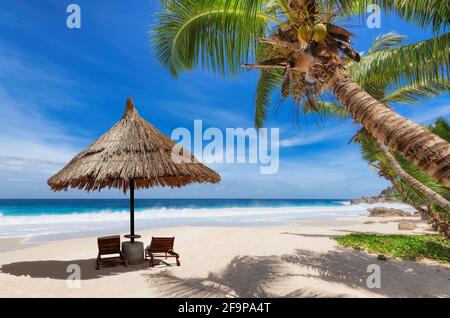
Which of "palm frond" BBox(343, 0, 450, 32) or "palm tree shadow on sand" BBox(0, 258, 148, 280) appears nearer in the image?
"palm frond" BBox(343, 0, 450, 32)

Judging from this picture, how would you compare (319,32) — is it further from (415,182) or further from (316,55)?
(415,182)

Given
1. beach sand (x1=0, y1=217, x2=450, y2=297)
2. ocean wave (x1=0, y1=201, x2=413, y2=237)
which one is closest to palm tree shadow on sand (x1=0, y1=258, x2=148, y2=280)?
beach sand (x1=0, y1=217, x2=450, y2=297)

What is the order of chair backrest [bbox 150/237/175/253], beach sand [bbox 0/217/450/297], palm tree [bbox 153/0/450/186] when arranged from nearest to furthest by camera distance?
palm tree [bbox 153/0/450/186], beach sand [bbox 0/217/450/297], chair backrest [bbox 150/237/175/253]

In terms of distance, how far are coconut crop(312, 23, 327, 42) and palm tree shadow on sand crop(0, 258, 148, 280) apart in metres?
5.55

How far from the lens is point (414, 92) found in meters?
10.7

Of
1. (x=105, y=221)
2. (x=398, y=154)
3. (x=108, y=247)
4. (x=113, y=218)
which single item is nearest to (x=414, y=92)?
(x=398, y=154)

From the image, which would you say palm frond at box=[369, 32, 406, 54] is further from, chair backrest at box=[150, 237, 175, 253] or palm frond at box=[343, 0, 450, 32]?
chair backrest at box=[150, 237, 175, 253]

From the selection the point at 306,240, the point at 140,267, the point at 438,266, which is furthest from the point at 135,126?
the point at 438,266

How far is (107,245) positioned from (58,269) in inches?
45.6

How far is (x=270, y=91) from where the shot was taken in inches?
344

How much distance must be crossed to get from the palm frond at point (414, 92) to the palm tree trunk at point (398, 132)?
21.6 ft

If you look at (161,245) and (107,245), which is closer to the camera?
(107,245)

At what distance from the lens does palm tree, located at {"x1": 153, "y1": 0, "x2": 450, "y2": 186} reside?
9.81ft

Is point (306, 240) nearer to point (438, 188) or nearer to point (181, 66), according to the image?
point (438, 188)
